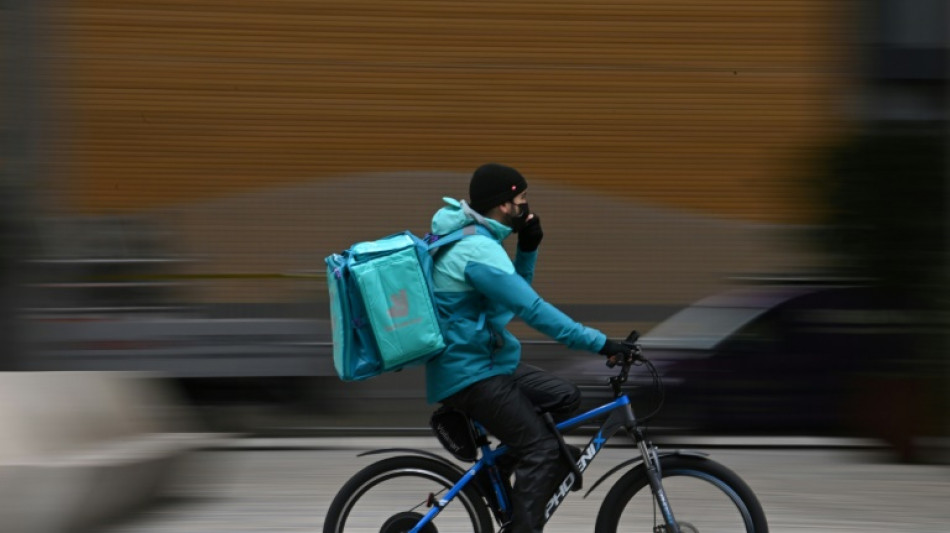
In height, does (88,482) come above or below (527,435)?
below

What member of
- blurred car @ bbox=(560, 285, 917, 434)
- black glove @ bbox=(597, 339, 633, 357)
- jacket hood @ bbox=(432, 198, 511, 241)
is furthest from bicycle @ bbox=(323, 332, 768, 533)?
blurred car @ bbox=(560, 285, 917, 434)

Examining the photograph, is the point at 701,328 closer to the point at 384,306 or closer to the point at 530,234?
the point at 530,234

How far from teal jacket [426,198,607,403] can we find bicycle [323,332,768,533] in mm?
255

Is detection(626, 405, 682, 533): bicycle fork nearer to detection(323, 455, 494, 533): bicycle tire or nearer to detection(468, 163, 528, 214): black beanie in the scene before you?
detection(323, 455, 494, 533): bicycle tire

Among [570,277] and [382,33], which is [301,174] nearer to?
[382,33]

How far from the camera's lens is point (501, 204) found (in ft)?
16.1

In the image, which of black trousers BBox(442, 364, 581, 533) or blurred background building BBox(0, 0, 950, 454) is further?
blurred background building BBox(0, 0, 950, 454)

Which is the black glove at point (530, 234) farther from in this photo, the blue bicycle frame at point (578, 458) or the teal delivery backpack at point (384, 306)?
the blue bicycle frame at point (578, 458)

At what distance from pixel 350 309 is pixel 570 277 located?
249 inches

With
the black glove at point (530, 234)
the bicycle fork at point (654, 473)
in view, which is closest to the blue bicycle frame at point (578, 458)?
the bicycle fork at point (654, 473)

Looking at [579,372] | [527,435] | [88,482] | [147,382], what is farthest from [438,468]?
[579,372]

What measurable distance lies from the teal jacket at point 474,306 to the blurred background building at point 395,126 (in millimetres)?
6079

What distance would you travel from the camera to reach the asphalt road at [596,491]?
6.72 metres

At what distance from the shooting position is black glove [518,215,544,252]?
5.04 m
